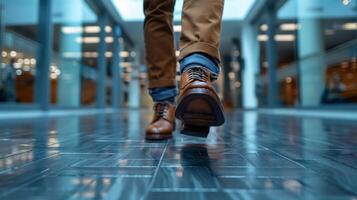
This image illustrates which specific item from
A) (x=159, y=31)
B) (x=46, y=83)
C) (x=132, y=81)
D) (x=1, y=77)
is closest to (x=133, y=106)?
(x=132, y=81)

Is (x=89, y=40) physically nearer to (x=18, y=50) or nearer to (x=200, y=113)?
(x=18, y=50)

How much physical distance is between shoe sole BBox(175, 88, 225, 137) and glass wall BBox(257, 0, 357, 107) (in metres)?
2.12

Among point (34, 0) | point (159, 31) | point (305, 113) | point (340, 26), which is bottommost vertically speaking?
point (305, 113)

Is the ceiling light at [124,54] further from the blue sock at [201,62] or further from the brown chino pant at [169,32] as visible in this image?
the blue sock at [201,62]

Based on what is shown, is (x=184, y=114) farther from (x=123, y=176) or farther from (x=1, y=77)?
(x=1, y=77)

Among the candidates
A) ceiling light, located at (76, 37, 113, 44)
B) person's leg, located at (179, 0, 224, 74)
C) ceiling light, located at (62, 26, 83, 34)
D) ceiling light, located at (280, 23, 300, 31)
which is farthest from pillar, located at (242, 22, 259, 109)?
person's leg, located at (179, 0, 224, 74)

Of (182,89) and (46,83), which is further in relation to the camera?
(46,83)

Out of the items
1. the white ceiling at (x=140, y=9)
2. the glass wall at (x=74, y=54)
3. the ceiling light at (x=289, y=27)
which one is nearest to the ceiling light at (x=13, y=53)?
the glass wall at (x=74, y=54)

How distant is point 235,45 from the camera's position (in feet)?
35.9

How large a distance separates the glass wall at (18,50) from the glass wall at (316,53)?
323cm

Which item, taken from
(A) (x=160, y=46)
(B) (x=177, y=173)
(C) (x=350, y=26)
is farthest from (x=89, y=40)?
(B) (x=177, y=173)

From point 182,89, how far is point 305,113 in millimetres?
4562

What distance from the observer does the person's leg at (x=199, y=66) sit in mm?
814

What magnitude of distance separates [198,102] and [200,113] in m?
0.04
